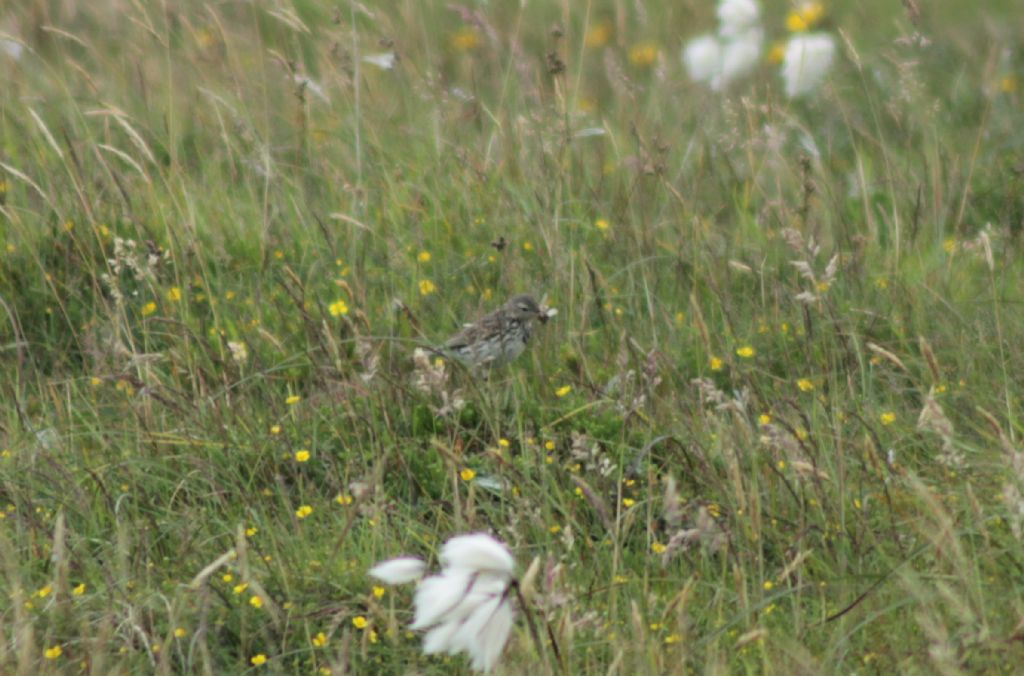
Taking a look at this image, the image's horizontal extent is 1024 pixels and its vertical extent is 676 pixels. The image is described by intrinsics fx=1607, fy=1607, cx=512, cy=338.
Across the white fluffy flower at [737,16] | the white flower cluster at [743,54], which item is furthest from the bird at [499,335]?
the white fluffy flower at [737,16]

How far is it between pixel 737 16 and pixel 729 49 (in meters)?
0.19

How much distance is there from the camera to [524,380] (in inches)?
171

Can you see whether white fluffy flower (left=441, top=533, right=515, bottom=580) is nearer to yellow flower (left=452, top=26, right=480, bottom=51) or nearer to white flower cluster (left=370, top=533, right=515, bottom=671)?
white flower cluster (left=370, top=533, right=515, bottom=671)

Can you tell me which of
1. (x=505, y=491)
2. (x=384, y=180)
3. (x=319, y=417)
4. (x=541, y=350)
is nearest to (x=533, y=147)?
(x=384, y=180)

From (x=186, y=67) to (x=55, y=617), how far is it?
422 cm

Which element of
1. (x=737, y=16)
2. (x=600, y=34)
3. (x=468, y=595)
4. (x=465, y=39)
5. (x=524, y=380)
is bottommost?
(x=600, y=34)

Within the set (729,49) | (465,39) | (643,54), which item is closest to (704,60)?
(729,49)

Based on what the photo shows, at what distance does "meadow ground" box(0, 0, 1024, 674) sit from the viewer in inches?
121

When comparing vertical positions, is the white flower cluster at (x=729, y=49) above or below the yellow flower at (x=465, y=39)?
above

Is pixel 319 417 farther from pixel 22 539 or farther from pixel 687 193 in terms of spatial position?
pixel 687 193

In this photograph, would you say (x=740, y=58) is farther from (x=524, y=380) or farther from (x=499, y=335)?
(x=524, y=380)

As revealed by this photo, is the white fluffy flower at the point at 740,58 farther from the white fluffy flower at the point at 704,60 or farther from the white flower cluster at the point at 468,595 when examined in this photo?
the white flower cluster at the point at 468,595

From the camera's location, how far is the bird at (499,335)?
4418mm

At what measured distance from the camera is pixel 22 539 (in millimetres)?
3609
